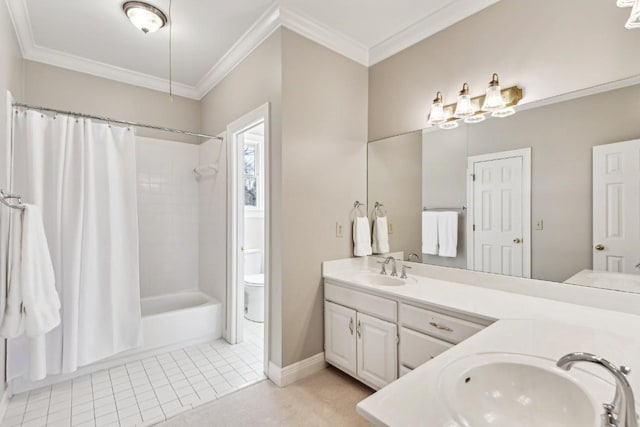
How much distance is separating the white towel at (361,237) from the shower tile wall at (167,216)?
1929 millimetres

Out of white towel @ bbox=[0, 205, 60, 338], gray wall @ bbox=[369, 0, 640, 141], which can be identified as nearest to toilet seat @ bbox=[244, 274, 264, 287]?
white towel @ bbox=[0, 205, 60, 338]

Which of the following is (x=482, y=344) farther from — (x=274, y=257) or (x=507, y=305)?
(x=274, y=257)

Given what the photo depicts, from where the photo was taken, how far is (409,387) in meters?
0.83

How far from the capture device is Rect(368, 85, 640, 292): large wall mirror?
1536 mm

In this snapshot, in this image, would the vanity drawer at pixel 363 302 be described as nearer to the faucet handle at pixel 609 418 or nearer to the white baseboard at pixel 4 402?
the faucet handle at pixel 609 418

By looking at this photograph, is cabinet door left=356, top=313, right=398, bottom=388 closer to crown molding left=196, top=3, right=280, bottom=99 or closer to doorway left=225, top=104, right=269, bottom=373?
doorway left=225, top=104, right=269, bottom=373

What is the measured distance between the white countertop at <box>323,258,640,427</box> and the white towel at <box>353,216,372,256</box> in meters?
0.28

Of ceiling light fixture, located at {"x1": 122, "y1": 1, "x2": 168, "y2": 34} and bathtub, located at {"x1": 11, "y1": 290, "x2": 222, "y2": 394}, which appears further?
bathtub, located at {"x1": 11, "y1": 290, "x2": 222, "y2": 394}

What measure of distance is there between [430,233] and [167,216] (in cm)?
267

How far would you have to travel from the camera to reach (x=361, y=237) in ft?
8.64

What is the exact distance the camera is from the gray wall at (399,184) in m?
2.44

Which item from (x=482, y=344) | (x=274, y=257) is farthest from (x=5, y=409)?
(x=482, y=344)

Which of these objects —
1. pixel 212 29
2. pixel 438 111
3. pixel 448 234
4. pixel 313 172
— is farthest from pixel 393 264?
pixel 212 29

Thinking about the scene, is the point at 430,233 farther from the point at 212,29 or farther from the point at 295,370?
the point at 212,29
